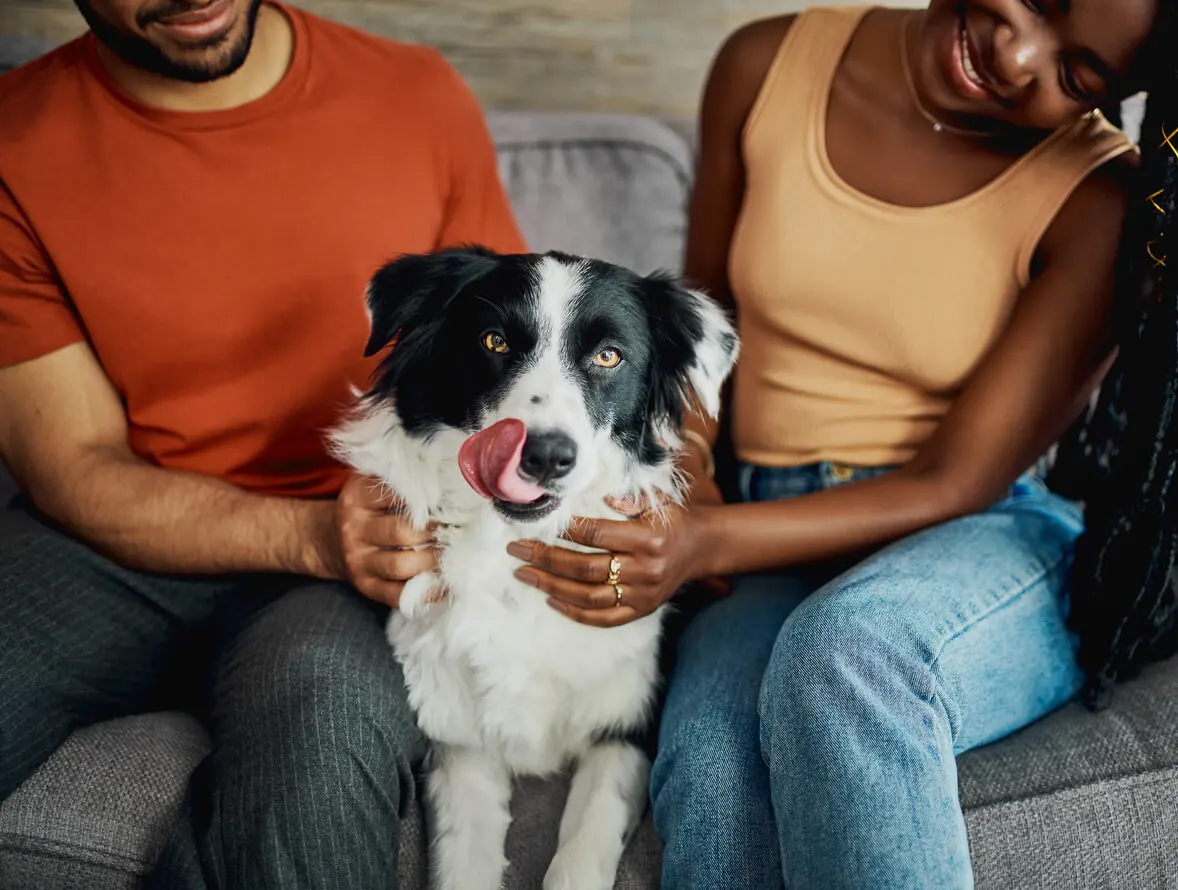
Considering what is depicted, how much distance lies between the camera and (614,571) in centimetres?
139

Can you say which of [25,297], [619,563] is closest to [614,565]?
[619,563]

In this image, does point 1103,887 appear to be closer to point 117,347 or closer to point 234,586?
point 234,586

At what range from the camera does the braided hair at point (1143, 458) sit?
1.35 m

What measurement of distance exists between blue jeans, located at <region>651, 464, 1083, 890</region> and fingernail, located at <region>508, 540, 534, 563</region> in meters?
0.33

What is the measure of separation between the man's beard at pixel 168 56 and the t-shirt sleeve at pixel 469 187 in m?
0.38

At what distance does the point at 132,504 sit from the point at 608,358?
814mm

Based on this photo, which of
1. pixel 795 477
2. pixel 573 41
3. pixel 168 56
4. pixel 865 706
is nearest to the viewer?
pixel 865 706

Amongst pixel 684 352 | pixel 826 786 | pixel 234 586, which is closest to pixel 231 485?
pixel 234 586

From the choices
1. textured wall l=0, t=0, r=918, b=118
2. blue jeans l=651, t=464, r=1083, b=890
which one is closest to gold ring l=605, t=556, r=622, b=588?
blue jeans l=651, t=464, r=1083, b=890

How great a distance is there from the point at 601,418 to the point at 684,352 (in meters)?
0.22

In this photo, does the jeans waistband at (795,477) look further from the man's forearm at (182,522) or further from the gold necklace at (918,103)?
the man's forearm at (182,522)

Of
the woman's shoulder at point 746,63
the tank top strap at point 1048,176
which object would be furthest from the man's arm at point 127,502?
the tank top strap at point 1048,176

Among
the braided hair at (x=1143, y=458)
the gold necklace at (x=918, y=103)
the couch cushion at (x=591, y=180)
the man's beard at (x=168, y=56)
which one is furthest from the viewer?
the couch cushion at (x=591, y=180)

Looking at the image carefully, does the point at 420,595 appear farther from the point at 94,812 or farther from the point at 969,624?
the point at 969,624
